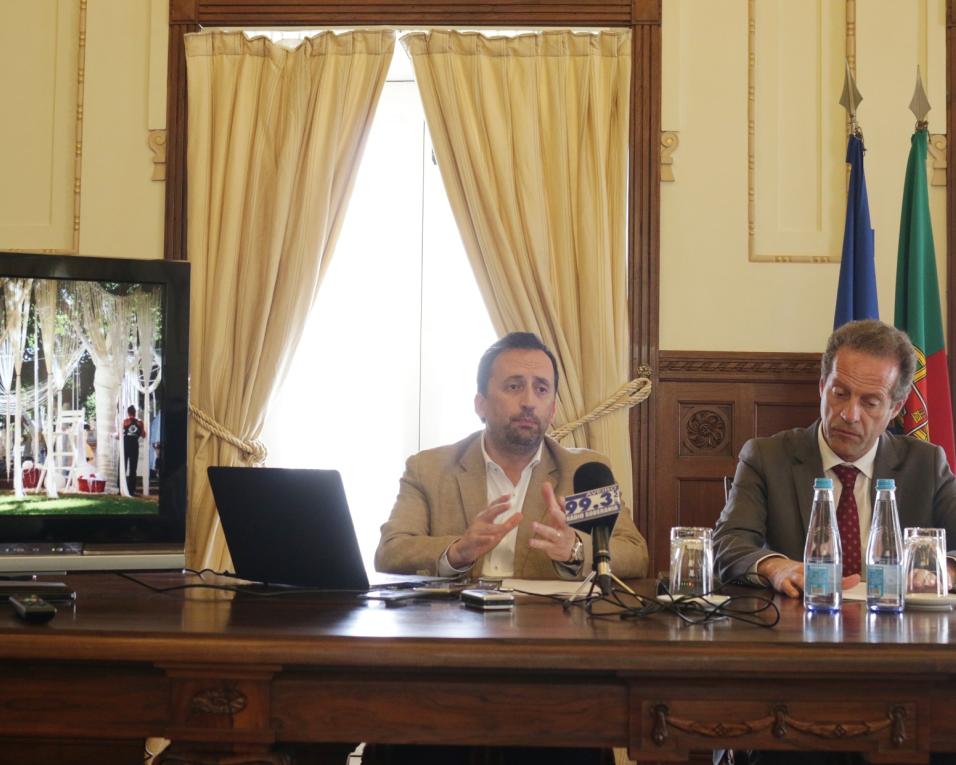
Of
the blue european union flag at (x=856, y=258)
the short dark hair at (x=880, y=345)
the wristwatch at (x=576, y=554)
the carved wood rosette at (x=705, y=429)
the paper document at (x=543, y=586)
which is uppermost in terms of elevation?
the blue european union flag at (x=856, y=258)

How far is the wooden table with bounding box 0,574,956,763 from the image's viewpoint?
71.3 inches

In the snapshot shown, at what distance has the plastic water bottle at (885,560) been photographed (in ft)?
7.30

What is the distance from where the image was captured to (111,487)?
2637mm

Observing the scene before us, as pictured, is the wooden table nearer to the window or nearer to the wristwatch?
the wristwatch

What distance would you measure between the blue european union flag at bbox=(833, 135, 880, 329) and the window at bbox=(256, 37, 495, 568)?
144 centimetres

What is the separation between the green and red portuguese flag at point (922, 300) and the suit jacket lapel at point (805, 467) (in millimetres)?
1255

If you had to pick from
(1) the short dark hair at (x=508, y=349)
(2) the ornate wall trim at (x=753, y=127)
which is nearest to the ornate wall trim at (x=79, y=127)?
(1) the short dark hair at (x=508, y=349)

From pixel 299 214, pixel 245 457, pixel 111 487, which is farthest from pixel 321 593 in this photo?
pixel 299 214

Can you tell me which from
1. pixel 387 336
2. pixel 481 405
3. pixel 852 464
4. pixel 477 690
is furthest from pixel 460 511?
pixel 387 336

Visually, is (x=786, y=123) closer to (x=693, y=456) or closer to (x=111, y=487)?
(x=693, y=456)

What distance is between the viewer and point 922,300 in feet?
13.9

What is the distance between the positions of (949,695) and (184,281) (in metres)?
1.89

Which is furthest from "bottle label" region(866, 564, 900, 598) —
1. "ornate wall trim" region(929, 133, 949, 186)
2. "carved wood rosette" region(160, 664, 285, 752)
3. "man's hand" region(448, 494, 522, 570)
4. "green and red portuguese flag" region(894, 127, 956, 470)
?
"ornate wall trim" region(929, 133, 949, 186)

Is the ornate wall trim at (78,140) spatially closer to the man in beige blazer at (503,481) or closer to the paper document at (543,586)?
the man in beige blazer at (503,481)
